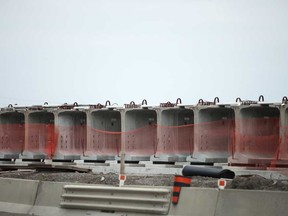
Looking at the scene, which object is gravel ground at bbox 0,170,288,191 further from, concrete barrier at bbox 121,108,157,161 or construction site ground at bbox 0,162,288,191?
concrete barrier at bbox 121,108,157,161

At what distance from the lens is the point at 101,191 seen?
10.9 m

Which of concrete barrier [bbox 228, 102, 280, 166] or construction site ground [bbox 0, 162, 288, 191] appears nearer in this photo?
construction site ground [bbox 0, 162, 288, 191]

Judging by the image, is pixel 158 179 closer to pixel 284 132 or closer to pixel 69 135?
pixel 284 132

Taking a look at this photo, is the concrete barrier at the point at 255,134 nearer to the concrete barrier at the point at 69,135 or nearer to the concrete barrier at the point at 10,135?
the concrete barrier at the point at 69,135

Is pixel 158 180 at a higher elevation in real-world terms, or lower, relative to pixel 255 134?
lower

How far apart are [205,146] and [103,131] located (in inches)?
179

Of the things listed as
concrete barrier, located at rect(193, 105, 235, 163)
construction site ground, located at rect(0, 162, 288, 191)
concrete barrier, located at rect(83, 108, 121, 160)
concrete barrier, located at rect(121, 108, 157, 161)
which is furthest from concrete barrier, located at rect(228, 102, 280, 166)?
concrete barrier, located at rect(83, 108, 121, 160)

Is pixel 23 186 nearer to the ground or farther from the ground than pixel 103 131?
nearer to the ground

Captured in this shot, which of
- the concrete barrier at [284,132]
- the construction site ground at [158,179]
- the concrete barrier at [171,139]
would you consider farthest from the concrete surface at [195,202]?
the concrete barrier at [171,139]

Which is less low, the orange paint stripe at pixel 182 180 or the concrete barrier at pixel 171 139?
the concrete barrier at pixel 171 139

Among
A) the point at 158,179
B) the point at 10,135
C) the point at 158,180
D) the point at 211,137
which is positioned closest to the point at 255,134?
the point at 211,137

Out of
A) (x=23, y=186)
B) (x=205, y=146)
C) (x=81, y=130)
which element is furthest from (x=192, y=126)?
(x=23, y=186)

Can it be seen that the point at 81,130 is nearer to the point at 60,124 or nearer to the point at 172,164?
the point at 60,124

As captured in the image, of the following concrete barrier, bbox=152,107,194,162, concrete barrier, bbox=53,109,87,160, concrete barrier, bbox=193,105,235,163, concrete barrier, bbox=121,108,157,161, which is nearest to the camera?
concrete barrier, bbox=193,105,235,163
